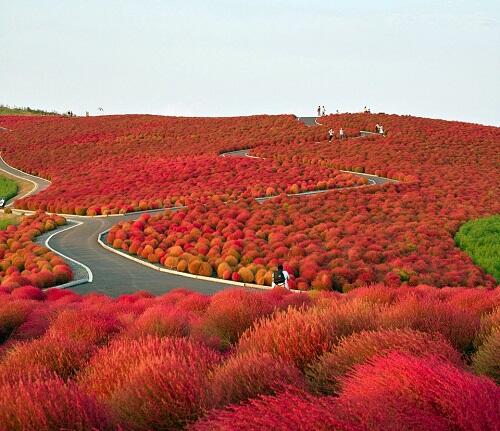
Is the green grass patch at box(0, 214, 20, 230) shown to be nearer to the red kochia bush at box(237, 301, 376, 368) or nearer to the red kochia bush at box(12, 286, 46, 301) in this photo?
the red kochia bush at box(12, 286, 46, 301)

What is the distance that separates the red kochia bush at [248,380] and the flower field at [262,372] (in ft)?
0.04

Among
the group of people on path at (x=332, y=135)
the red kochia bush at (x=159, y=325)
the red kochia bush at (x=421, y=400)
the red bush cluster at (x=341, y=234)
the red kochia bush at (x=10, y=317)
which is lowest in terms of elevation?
the red bush cluster at (x=341, y=234)

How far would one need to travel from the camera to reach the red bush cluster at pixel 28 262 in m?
19.3

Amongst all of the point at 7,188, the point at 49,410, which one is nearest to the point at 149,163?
the point at 7,188

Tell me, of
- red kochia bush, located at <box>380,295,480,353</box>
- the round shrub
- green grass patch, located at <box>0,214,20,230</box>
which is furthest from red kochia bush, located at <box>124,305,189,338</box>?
green grass patch, located at <box>0,214,20,230</box>

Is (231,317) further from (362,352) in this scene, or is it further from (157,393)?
(157,393)

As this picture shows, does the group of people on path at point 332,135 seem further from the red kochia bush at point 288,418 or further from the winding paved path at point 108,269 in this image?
the red kochia bush at point 288,418

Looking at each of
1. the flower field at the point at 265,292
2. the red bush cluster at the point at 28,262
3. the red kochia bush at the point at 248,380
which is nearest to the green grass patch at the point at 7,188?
the flower field at the point at 265,292

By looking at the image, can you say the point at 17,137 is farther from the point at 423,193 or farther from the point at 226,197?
the point at 423,193

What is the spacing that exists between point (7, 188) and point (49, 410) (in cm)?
4885

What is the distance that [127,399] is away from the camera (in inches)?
226

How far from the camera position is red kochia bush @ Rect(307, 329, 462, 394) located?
660cm

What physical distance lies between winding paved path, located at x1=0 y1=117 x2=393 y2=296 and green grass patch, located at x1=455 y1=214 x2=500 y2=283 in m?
10.7

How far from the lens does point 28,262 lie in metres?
23.6
